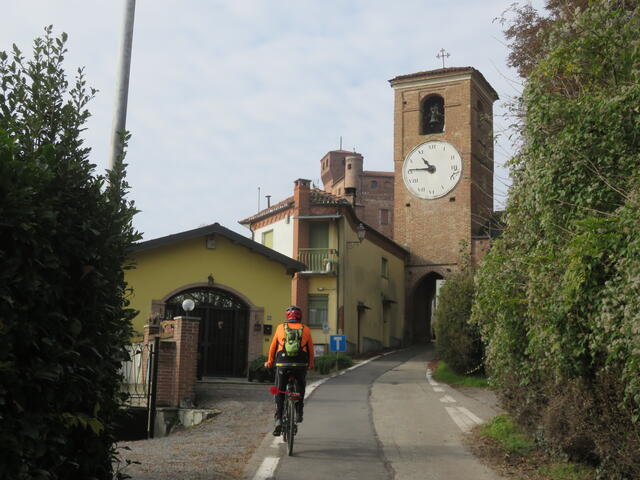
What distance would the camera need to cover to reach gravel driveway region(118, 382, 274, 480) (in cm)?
800

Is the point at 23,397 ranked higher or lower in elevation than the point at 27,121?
lower

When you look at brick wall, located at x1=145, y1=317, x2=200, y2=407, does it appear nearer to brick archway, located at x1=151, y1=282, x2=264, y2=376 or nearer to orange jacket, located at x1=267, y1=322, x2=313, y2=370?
orange jacket, located at x1=267, y1=322, x2=313, y2=370

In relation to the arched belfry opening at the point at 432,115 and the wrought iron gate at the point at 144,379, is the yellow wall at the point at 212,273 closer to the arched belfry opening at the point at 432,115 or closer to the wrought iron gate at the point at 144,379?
the wrought iron gate at the point at 144,379

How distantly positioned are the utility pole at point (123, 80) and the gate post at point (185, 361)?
29.3ft

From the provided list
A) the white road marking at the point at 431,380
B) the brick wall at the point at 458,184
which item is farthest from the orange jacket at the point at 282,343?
the brick wall at the point at 458,184

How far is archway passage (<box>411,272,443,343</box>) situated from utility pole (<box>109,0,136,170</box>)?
35.2 m

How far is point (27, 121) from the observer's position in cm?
550

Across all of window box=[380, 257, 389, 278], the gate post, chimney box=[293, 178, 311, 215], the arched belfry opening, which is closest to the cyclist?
the gate post

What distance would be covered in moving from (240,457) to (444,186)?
1307 inches

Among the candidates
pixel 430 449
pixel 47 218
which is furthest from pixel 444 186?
pixel 47 218

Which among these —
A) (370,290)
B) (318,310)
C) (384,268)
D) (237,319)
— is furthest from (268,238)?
(237,319)

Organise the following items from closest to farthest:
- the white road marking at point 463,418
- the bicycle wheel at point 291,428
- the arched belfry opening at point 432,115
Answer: the bicycle wheel at point 291,428 < the white road marking at point 463,418 < the arched belfry opening at point 432,115

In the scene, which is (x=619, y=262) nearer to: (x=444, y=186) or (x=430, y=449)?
(x=430, y=449)

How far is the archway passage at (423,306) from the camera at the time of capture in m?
42.8
